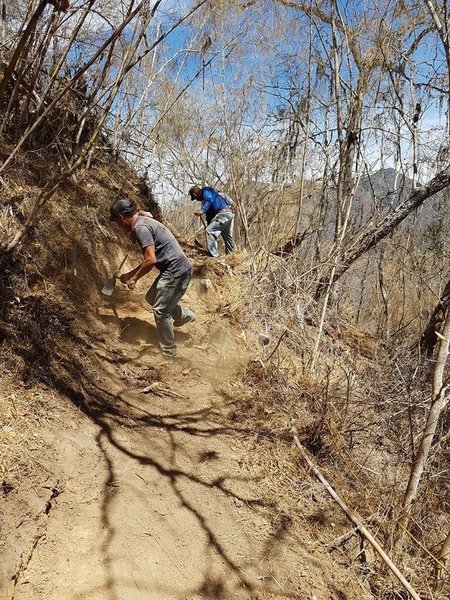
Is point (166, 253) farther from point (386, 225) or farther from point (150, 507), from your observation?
→ point (386, 225)

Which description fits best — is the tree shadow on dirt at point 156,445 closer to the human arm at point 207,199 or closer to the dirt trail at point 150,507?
the dirt trail at point 150,507

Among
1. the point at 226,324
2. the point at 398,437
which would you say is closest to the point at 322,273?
the point at 226,324

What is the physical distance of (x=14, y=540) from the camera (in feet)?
7.36

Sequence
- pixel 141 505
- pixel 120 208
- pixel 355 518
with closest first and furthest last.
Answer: pixel 141 505 < pixel 355 518 < pixel 120 208

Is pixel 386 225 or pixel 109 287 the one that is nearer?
pixel 109 287

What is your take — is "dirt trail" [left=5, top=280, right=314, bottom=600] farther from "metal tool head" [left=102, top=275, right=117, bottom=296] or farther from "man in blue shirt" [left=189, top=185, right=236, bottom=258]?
"man in blue shirt" [left=189, top=185, right=236, bottom=258]

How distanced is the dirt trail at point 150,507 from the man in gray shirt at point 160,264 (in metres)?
0.51

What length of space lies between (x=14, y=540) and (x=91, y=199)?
438cm

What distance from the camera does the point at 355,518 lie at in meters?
3.35

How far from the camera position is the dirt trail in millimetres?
2336

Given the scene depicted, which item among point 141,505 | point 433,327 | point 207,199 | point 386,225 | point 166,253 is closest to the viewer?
point 141,505

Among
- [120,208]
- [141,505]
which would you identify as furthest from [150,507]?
[120,208]

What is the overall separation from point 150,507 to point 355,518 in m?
1.54

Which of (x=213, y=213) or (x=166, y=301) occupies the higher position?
(x=213, y=213)
